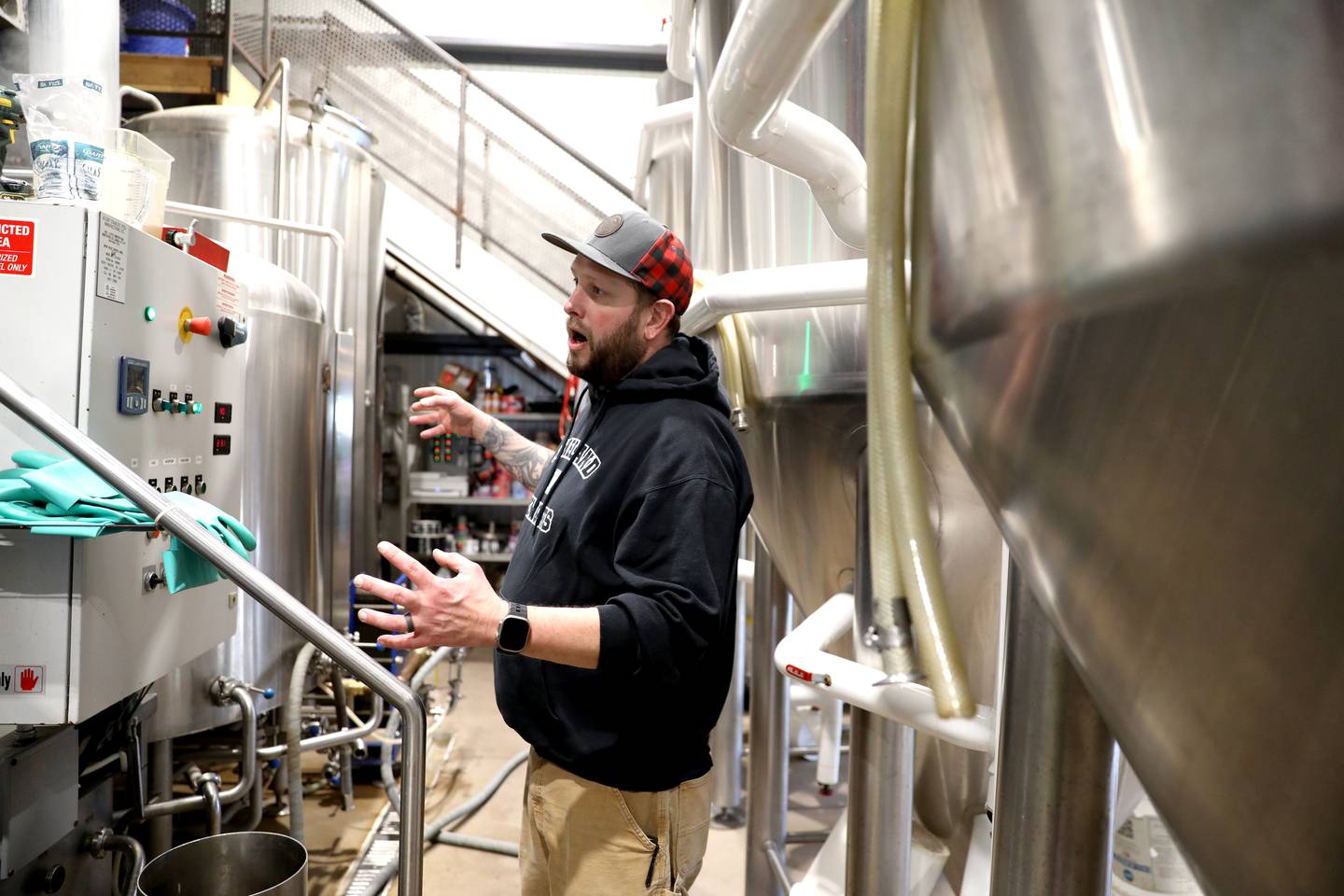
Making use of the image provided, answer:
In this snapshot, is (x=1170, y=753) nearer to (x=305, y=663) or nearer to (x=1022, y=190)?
(x=1022, y=190)

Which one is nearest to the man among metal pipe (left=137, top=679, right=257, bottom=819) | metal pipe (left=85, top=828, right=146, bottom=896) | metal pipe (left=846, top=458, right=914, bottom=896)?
metal pipe (left=846, top=458, right=914, bottom=896)

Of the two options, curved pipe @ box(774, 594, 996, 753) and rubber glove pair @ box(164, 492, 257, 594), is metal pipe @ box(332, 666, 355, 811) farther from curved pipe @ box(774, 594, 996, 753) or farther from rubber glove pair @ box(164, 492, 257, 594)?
curved pipe @ box(774, 594, 996, 753)

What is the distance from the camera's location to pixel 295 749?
2.21 meters

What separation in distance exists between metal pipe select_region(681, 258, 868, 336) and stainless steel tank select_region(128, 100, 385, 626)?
2.01 m

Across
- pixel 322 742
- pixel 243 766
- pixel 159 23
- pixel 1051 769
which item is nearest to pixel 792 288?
pixel 1051 769

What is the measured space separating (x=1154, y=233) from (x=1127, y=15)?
0.08 metres

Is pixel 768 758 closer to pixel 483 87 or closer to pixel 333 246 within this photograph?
pixel 333 246

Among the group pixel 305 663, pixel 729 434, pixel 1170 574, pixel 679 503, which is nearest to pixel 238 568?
pixel 679 503

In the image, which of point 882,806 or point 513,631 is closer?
point 513,631

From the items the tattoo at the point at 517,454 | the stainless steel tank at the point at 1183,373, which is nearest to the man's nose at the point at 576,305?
the tattoo at the point at 517,454

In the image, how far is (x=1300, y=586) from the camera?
0.26m

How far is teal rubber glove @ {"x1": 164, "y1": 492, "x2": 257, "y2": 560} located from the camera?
1.12 m

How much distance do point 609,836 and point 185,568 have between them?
2.15ft

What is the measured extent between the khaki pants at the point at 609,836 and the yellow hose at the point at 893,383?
2.68 ft
